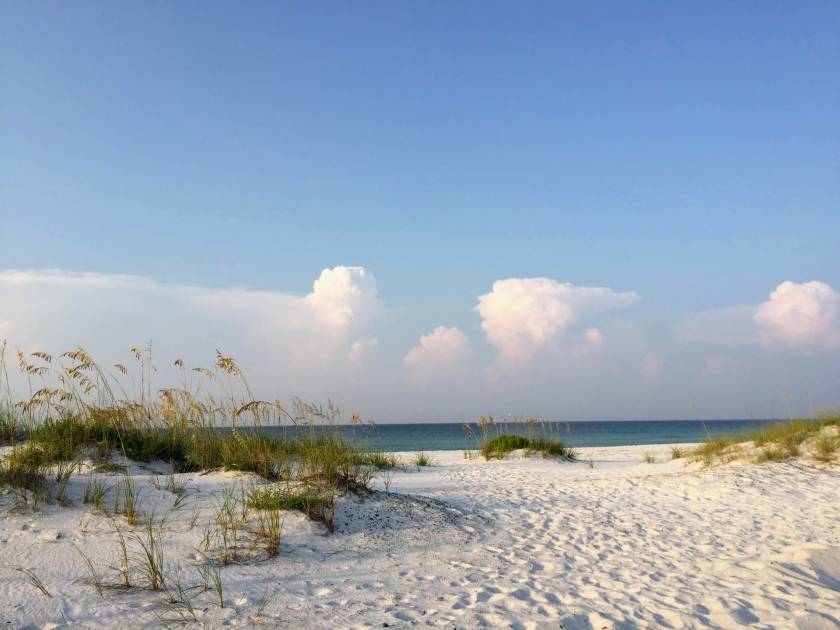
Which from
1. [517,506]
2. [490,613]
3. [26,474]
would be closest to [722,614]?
[490,613]

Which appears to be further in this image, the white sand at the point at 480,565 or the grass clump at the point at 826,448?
the grass clump at the point at 826,448

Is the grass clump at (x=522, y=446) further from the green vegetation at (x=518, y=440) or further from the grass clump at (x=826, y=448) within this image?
the grass clump at (x=826, y=448)

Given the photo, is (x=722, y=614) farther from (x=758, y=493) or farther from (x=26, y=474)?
(x=26, y=474)

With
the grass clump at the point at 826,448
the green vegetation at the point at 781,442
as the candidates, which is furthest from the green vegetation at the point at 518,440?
the grass clump at the point at 826,448

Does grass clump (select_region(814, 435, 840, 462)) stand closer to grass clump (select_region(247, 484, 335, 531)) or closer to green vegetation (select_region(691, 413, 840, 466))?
green vegetation (select_region(691, 413, 840, 466))

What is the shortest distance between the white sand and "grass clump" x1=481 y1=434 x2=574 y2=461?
7.57 m

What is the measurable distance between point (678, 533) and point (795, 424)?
7854mm

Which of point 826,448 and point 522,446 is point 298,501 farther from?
point 522,446

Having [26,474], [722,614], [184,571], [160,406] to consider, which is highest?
[160,406]

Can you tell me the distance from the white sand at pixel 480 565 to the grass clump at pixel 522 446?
24.8 ft

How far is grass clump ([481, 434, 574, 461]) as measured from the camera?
1600 centimetres

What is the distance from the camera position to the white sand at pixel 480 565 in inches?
164

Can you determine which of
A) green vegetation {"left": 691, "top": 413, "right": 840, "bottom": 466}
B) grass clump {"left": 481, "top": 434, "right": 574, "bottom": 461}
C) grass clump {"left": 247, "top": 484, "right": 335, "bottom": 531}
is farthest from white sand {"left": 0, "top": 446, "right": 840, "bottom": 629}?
grass clump {"left": 481, "top": 434, "right": 574, "bottom": 461}

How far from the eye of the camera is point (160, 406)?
9500 millimetres
